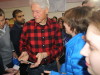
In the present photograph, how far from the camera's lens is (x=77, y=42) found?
1.19 m

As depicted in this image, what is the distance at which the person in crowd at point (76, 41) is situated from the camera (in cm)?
113

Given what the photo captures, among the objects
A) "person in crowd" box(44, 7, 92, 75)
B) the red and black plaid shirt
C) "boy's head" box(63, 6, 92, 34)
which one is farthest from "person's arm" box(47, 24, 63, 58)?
"boy's head" box(63, 6, 92, 34)

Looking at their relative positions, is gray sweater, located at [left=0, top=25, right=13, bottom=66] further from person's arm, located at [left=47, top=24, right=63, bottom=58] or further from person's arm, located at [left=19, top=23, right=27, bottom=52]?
person's arm, located at [left=47, top=24, right=63, bottom=58]

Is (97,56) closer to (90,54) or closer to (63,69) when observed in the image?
(90,54)

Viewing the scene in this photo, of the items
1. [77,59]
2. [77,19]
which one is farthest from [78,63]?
[77,19]

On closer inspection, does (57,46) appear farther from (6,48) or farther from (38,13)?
(6,48)

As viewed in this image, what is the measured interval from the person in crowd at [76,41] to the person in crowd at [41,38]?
52 centimetres

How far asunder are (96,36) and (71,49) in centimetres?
55

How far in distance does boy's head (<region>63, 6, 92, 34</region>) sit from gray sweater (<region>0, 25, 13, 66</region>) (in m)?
1.16

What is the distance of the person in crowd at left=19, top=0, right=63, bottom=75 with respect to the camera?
6.09 feet

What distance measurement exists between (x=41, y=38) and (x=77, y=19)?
2.39 ft

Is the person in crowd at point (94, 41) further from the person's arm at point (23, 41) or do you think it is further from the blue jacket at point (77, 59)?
the person's arm at point (23, 41)

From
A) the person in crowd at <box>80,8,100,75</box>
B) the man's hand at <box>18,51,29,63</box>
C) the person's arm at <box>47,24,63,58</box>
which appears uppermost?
the person in crowd at <box>80,8,100,75</box>

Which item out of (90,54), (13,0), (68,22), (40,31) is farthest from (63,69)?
(13,0)
